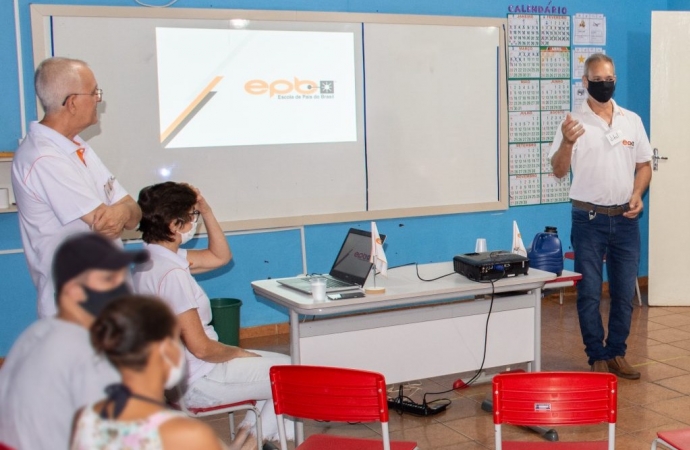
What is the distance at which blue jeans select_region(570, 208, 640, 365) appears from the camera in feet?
14.5

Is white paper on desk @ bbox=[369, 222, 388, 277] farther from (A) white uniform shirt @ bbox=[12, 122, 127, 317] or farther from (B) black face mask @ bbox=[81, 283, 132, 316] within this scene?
(B) black face mask @ bbox=[81, 283, 132, 316]

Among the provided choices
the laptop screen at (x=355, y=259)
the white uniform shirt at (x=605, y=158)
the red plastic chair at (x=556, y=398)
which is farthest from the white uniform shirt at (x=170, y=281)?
the white uniform shirt at (x=605, y=158)

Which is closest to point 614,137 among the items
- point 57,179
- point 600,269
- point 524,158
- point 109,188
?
point 600,269

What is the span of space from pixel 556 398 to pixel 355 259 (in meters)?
1.43

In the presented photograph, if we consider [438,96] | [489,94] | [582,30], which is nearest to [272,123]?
[438,96]

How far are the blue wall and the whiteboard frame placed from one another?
86mm

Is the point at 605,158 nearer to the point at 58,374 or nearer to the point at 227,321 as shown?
the point at 227,321

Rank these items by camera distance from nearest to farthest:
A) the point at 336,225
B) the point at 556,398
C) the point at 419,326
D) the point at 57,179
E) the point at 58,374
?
the point at 58,374 < the point at 556,398 < the point at 57,179 < the point at 419,326 < the point at 336,225

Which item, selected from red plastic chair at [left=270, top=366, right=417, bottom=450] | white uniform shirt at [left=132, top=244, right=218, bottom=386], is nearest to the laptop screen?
white uniform shirt at [left=132, top=244, right=218, bottom=386]

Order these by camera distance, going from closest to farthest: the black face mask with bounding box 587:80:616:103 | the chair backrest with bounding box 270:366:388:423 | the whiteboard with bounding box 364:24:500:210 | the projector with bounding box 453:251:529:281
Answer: the chair backrest with bounding box 270:366:388:423 < the projector with bounding box 453:251:529:281 < the black face mask with bounding box 587:80:616:103 < the whiteboard with bounding box 364:24:500:210

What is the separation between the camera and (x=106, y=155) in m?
5.02

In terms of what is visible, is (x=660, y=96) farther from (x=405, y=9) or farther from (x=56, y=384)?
(x=56, y=384)

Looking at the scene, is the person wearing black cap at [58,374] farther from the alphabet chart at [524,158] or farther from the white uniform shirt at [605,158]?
the alphabet chart at [524,158]

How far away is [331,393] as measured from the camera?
2.40 metres
